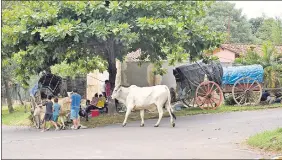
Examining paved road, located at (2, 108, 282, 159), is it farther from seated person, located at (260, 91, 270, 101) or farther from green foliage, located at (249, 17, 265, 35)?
green foliage, located at (249, 17, 265, 35)

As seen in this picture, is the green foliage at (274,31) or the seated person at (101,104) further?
the green foliage at (274,31)

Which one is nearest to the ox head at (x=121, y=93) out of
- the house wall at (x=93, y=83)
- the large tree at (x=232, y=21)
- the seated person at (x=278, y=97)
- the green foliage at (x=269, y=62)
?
the green foliage at (x=269, y=62)

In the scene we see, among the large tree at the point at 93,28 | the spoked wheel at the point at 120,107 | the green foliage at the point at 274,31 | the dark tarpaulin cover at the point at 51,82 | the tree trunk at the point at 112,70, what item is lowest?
the spoked wheel at the point at 120,107

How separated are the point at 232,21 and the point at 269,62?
2265cm

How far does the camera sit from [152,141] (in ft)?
44.5

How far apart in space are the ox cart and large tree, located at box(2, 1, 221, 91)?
4.73 meters

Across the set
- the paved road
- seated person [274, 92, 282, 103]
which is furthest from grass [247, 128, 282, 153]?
seated person [274, 92, 282, 103]

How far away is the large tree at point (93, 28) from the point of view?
1689cm

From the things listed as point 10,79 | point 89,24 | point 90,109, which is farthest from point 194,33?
point 10,79

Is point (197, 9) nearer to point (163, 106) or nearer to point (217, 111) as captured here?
point (163, 106)

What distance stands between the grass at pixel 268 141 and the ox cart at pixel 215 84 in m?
10.2

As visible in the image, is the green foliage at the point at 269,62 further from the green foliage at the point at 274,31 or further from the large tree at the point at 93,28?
the green foliage at the point at 274,31

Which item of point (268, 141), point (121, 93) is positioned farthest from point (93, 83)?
point (268, 141)

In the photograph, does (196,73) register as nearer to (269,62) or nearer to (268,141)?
(269,62)
